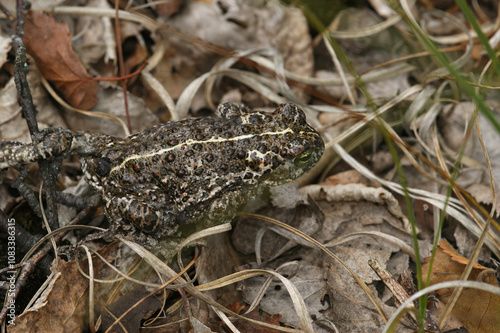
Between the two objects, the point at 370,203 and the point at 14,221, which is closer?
the point at 14,221

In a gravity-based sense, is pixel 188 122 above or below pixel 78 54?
below

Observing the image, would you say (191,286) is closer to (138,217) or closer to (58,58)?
(138,217)

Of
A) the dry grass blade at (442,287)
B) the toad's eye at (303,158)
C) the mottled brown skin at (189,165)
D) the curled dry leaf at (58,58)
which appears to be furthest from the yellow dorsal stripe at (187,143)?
the dry grass blade at (442,287)

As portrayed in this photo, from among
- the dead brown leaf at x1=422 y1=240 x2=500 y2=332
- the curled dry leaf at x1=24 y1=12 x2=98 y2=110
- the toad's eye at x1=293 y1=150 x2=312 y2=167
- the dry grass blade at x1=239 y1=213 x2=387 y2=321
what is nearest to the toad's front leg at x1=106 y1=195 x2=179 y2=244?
the dry grass blade at x1=239 y1=213 x2=387 y2=321

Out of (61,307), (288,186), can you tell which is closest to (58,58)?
(61,307)

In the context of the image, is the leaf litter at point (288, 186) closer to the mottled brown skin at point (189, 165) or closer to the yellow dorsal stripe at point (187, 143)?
the mottled brown skin at point (189, 165)

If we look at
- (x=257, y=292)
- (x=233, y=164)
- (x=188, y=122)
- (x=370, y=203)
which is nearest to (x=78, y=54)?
(x=188, y=122)

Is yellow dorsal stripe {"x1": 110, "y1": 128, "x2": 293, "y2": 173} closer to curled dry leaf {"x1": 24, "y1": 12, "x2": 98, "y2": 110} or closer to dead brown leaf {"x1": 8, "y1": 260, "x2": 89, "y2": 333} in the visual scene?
dead brown leaf {"x1": 8, "y1": 260, "x2": 89, "y2": 333}

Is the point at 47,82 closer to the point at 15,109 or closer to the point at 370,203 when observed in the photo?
the point at 15,109
